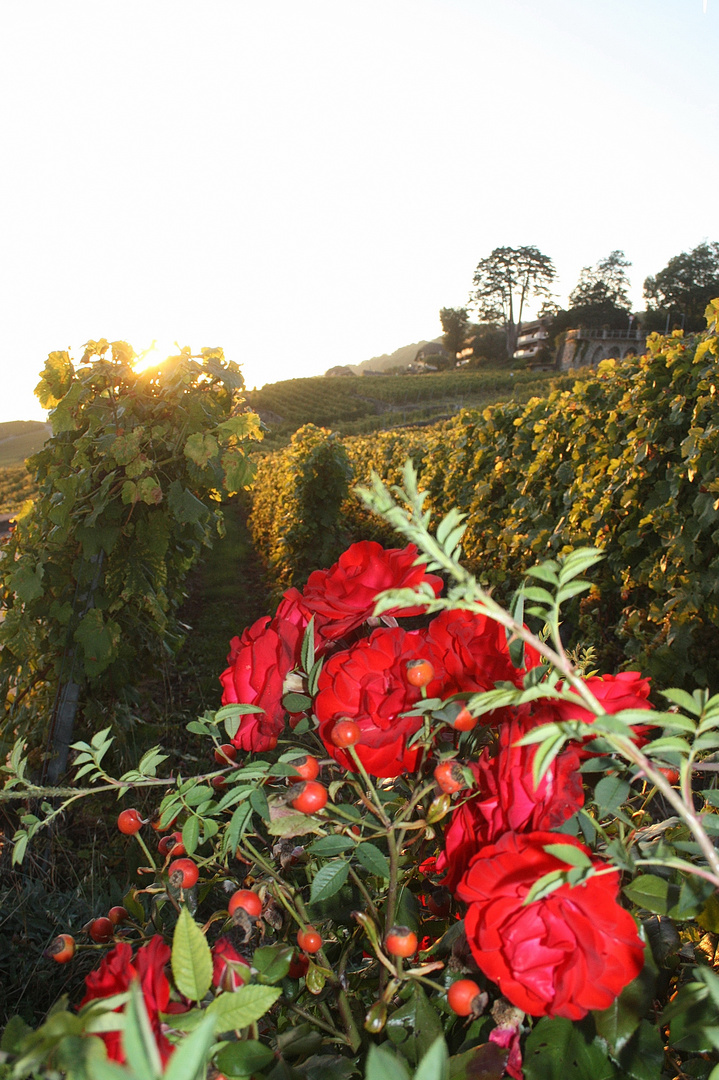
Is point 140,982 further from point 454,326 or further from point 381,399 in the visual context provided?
point 454,326

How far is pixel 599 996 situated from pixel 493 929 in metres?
0.09

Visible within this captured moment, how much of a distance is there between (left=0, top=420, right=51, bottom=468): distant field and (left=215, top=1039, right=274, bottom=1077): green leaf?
63.8 m

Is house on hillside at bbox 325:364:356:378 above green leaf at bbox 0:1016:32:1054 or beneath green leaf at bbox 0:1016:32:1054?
above

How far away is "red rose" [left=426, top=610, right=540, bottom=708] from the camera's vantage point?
64cm

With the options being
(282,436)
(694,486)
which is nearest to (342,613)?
(694,486)

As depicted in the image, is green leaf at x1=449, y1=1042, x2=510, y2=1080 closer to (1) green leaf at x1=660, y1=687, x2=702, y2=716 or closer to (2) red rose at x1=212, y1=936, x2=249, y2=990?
(2) red rose at x1=212, y1=936, x2=249, y2=990

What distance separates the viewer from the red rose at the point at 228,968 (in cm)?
50

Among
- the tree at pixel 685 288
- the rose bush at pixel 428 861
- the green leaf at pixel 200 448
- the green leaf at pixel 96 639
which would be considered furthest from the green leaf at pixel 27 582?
the tree at pixel 685 288

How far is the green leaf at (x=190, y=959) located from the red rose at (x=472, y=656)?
308 millimetres

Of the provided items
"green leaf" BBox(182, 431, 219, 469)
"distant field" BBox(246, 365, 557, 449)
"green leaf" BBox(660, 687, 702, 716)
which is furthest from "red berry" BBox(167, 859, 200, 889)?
"distant field" BBox(246, 365, 557, 449)

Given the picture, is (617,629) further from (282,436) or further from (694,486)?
(282,436)

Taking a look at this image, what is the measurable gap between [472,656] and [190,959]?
35 cm

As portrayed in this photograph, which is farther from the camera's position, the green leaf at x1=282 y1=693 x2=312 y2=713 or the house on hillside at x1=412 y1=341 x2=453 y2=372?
the house on hillside at x1=412 y1=341 x2=453 y2=372

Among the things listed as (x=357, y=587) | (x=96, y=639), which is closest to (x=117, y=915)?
(x=357, y=587)
